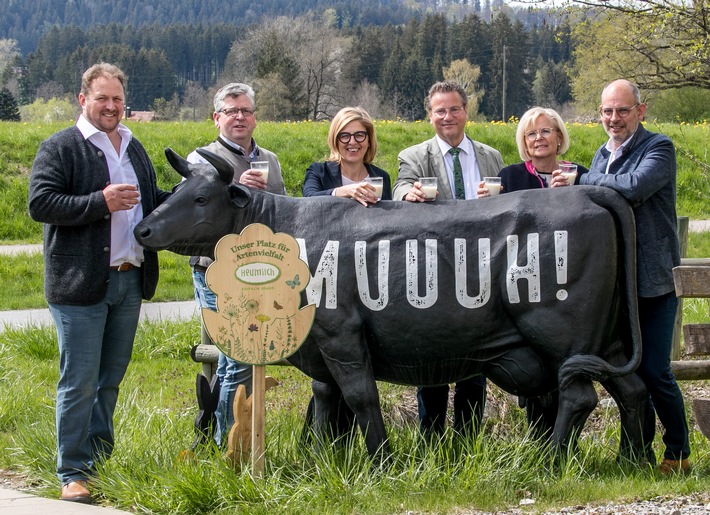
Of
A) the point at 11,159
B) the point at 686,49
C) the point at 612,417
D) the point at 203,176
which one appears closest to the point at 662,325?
the point at 612,417

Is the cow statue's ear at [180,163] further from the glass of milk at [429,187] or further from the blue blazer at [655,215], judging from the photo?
the blue blazer at [655,215]

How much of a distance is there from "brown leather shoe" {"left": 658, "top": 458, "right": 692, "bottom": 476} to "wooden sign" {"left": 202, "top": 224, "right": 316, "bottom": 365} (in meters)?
2.24

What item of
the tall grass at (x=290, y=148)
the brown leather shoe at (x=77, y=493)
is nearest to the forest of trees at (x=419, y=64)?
the tall grass at (x=290, y=148)

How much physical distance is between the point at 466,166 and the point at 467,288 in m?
1.15

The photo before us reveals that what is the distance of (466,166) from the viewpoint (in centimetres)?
585

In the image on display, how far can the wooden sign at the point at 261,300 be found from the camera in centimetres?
481

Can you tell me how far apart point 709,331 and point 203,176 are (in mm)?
3211

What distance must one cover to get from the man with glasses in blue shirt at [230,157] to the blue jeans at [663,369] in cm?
243

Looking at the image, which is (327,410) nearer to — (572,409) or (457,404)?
(457,404)

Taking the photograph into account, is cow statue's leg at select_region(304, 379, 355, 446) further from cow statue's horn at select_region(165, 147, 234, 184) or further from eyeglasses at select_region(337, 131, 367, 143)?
eyeglasses at select_region(337, 131, 367, 143)

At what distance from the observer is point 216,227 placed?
5.13 meters

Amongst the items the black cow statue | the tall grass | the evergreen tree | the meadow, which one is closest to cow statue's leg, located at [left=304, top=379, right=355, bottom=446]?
the meadow

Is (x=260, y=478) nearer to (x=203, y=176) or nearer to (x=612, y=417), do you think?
(x=203, y=176)

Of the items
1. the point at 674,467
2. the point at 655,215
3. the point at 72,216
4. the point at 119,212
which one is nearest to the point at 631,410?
the point at 674,467
